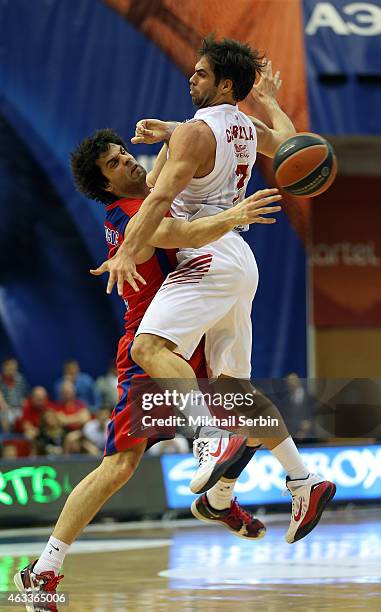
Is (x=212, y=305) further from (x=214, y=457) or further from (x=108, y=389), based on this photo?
(x=108, y=389)

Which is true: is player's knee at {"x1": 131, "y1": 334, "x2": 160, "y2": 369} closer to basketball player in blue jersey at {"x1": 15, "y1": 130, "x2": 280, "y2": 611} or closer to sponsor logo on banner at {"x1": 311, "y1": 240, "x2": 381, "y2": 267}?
basketball player in blue jersey at {"x1": 15, "y1": 130, "x2": 280, "y2": 611}

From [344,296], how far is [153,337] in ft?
47.1

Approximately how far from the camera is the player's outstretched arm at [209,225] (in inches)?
246

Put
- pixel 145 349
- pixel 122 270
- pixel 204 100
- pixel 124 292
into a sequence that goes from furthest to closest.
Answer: pixel 124 292
pixel 204 100
pixel 145 349
pixel 122 270

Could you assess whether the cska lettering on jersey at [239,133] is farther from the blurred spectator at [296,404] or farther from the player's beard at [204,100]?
the blurred spectator at [296,404]

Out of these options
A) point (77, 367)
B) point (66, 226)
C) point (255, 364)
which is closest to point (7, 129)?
point (66, 226)

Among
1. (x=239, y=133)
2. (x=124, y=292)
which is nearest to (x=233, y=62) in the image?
(x=239, y=133)

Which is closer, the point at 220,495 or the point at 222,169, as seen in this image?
the point at 222,169

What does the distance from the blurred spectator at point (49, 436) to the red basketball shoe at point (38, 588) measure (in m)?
7.74

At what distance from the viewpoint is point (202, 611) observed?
→ 22.7 feet

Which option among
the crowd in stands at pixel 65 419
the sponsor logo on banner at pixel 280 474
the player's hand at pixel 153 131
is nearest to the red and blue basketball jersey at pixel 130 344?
the player's hand at pixel 153 131

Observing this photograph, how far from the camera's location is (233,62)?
6.57 m

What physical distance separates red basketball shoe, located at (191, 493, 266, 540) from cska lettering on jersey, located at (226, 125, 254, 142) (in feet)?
6.90

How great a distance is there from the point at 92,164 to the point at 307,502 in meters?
2.28
